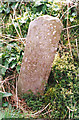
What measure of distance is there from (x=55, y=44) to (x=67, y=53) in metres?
0.79

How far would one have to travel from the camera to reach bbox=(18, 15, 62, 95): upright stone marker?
179 centimetres

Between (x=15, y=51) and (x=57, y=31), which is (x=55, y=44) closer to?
(x=57, y=31)

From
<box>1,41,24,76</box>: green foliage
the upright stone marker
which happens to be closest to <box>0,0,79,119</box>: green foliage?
<box>1,41,24,76</box>: green foliage

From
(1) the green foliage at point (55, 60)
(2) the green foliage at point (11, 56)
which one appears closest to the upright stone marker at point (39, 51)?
(1) the green foliage at point (55, 60)

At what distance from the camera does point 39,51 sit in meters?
1.91

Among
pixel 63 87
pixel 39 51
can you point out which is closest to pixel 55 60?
pixel 63 87

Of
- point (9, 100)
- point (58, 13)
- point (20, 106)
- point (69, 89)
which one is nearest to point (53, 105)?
point (69, 89)

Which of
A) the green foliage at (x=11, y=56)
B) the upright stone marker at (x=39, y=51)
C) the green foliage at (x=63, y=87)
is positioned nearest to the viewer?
the upright stone marker at (x=39, y=51)

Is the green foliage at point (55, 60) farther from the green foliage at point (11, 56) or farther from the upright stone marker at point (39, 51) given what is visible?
the upright stone marker at point (39, 51)

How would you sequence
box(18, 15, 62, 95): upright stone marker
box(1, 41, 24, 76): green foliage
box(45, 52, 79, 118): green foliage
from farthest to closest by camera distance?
box(1, 41, 24, 76): green foliage < box(45, 52, 79, 118): green foliage < box(18, 15, 62, 95): upright stone marker

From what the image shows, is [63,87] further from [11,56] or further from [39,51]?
[11,56]

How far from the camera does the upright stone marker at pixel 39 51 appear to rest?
1.79m

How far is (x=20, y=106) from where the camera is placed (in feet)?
7.29

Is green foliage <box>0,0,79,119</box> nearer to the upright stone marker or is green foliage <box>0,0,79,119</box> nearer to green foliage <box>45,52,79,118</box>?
green foliage <box>45,52,79,118</box>
